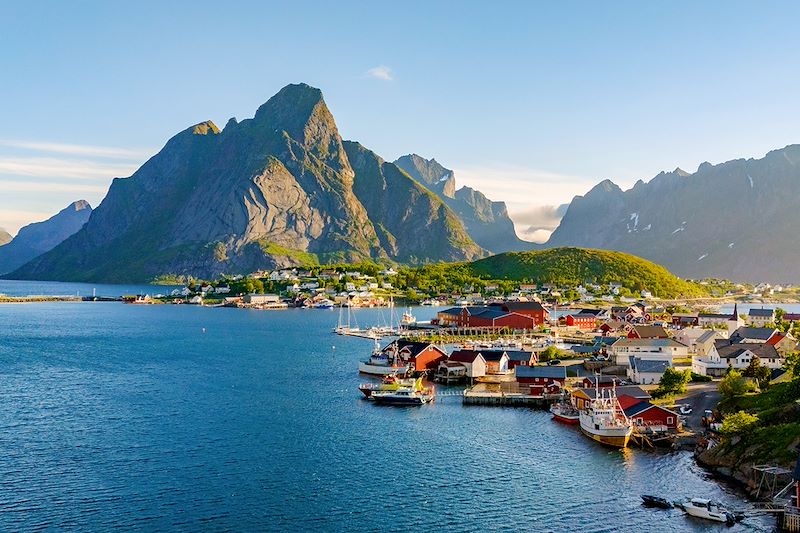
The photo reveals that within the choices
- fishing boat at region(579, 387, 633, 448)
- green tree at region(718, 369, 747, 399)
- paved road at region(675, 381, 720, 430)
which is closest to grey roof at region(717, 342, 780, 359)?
paved road at region(675, 381, 720, 430)

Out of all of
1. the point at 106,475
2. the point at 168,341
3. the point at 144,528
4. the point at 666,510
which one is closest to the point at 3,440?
the point at 106,475

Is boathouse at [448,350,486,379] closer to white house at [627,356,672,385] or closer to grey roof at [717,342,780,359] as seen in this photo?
white house at [627,356,672,385]

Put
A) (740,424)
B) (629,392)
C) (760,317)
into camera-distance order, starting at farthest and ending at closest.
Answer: (760,317)
(629,392)
(740,424)

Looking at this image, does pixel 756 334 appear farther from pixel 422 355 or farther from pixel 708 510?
pixel 708 510

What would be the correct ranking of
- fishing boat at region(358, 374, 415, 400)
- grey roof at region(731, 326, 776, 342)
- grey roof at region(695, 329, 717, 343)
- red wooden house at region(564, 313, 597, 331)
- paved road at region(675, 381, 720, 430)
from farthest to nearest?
red wooden house at region(564, 313, 597, 331) → grey roof at region(695, 329, 717, 343) → grey roof at region(731, 326, 776, 342) → fishing boat at region(358, 374, 415, 400) → paved road at region(675, 381, 720, 430)

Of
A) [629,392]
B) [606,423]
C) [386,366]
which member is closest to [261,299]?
[386,366]

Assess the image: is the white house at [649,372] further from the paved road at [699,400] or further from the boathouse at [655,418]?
the boathouse at [655,418]

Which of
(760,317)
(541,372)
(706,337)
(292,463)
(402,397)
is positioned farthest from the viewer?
(760,317)
